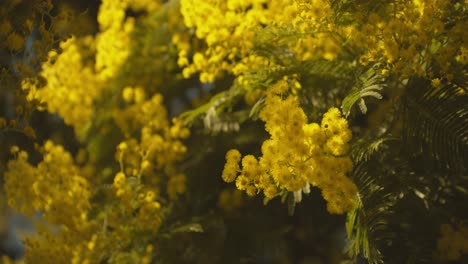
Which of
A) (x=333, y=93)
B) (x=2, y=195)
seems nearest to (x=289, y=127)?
(x=333, y=93)

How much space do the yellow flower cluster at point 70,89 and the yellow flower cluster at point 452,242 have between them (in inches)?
124

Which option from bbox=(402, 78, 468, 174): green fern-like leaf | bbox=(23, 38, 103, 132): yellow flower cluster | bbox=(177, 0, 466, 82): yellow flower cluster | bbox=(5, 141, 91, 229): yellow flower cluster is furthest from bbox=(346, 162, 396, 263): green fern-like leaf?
bbox=(23, 38, 103, 132): yellow flower cluster

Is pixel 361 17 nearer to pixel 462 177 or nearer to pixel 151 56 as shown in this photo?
pixel 462 177

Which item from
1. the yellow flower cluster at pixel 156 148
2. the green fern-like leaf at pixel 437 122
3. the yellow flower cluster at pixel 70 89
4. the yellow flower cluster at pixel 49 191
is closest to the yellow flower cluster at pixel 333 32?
the green fern-like leaf at pixel 437 122

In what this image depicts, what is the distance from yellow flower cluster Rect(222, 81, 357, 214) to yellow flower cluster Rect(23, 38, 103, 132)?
9.35 feet

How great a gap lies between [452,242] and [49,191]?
257cm

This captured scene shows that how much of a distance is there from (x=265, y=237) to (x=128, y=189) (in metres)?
1.20

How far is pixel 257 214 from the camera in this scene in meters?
4.86

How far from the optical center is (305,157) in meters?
2.79

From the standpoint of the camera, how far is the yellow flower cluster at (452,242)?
11.9 feet

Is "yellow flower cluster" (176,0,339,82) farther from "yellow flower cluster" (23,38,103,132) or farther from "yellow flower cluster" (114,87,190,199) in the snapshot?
"yellow flower cluster" (23,38,103,132)

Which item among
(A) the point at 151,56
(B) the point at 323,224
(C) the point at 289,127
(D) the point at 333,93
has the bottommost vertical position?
(C) the point at 289,127

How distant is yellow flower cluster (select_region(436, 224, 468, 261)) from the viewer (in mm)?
3623

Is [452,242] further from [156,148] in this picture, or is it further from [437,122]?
[156,148]
